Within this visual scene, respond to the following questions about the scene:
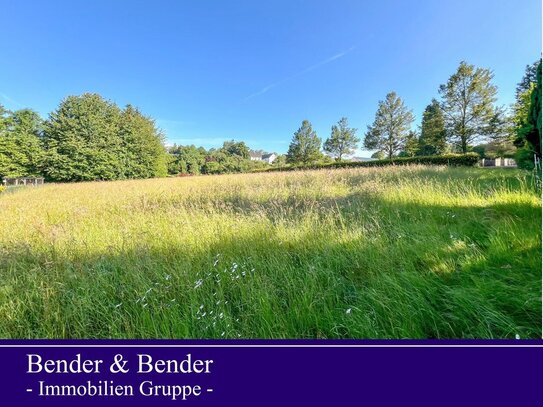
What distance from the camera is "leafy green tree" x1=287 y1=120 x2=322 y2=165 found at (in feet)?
136

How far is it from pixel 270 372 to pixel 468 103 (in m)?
36.6

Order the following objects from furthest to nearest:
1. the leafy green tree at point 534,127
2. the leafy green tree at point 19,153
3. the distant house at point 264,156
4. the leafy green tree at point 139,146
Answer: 1. the distant house at point 264,156
2. the leafy green tree at point 139,146
3. the leafy green tree at point 19,153
4. the leafy green tree at point 534,127

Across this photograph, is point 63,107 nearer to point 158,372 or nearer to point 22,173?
point 22,173

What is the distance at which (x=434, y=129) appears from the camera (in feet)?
94.9

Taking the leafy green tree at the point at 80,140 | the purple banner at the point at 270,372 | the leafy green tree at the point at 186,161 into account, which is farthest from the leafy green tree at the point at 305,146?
the purple banner at the point at 270,372

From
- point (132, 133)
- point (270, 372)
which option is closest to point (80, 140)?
point (132, 133)

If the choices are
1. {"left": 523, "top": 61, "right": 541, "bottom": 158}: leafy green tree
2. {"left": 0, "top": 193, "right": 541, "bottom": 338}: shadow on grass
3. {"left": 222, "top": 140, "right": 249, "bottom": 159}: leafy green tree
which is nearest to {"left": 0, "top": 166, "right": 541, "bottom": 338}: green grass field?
{"left": 0, "top": 193, "right": 541, "bottom": 338}: shadow on grass

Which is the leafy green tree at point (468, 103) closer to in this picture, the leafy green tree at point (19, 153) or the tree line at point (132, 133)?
the tree line at point (132, 133)

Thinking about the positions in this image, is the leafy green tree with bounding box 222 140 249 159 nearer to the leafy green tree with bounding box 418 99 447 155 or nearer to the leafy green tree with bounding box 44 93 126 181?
the leafy green tree with bounding box 44 93 126 181

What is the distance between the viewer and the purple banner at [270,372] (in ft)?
4.16

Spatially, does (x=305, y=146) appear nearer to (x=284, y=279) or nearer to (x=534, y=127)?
(x=534, y=127)

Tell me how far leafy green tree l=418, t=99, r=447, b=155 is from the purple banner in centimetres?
3542

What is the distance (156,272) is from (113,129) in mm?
32991

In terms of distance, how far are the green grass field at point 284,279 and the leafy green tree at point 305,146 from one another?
39.3 metres
